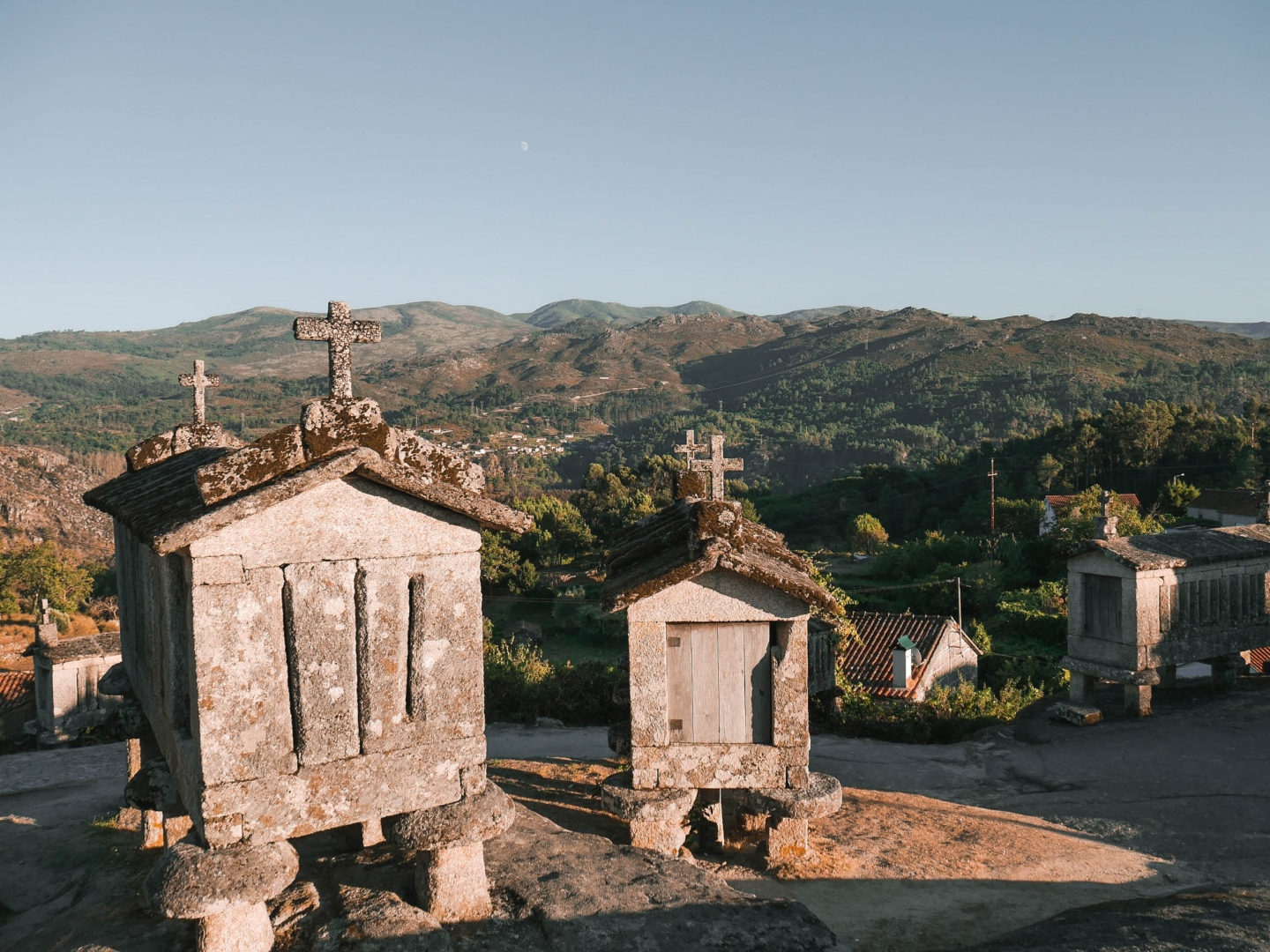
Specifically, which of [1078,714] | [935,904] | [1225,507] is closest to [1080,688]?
[1078,714]

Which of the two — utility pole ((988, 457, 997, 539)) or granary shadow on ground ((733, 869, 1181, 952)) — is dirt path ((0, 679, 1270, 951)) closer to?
granary shadow on ground ((733, 869, 1181, 952))

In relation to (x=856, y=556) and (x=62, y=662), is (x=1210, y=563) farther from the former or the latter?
(x=856, y=556)

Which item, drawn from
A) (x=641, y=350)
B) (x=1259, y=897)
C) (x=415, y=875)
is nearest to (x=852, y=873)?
(x=1259, y=897)

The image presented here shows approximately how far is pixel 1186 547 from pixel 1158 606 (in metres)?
1.36

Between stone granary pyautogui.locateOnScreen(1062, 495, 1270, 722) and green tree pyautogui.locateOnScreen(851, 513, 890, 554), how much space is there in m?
33.2

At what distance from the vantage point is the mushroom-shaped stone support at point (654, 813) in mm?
7922

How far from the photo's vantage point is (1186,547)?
15.5 m

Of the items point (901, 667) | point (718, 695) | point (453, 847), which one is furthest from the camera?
point (901, 667)

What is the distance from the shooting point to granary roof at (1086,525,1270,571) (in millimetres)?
14812

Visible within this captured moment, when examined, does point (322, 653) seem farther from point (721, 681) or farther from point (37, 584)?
point (37, 584)

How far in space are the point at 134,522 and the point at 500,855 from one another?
3682 millimetres

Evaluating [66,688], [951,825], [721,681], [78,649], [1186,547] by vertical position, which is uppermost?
[1186,547]

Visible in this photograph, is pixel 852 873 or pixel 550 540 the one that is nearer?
pixel 852 873

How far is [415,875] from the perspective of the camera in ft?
20.3
